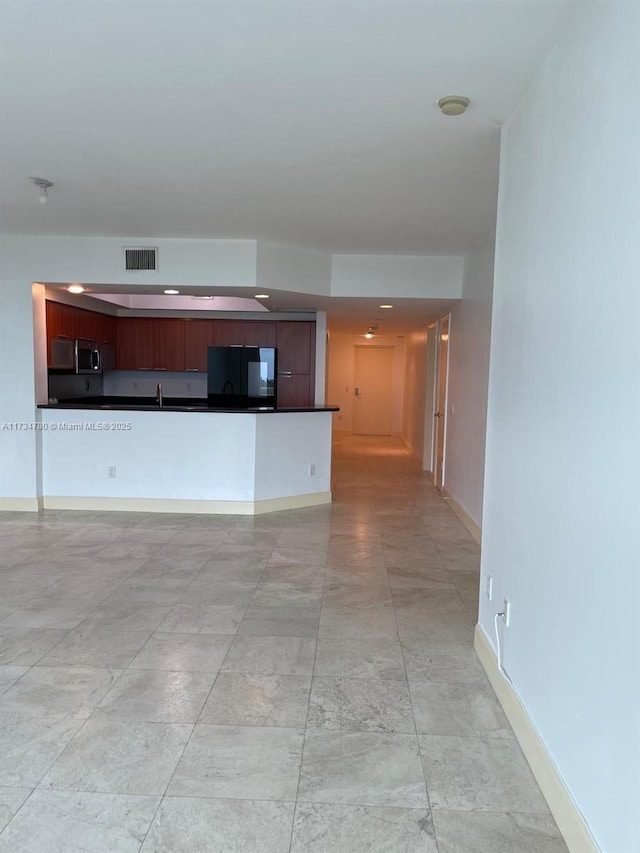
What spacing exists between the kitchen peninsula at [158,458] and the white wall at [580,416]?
11.0ft

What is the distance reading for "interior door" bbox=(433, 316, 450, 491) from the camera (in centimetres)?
635

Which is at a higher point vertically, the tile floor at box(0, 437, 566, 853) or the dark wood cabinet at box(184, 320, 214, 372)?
the dark wood cabinet at box(184, 320, 214, 372)

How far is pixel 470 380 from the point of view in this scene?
4.91m

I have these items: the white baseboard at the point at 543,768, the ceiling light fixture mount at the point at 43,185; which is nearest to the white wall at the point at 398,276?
the ceiling light fixture mount at the point at 43,185

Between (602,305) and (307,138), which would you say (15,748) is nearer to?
(602,305)

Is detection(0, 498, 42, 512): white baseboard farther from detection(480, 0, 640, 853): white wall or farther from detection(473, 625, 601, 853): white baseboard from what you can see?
detection(480, 0, 640, 853): white wall

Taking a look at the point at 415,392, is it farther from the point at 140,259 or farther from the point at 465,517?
the point at 140,259

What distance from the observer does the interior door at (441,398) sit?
635 centimetres

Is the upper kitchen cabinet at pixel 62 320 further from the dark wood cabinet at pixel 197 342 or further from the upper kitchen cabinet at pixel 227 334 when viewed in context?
the upper kitchen cabinet at pixel 227 334

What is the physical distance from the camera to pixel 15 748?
1953 millimetres

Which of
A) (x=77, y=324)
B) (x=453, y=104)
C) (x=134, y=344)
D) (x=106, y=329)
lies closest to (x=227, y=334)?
(x=134, y=344)

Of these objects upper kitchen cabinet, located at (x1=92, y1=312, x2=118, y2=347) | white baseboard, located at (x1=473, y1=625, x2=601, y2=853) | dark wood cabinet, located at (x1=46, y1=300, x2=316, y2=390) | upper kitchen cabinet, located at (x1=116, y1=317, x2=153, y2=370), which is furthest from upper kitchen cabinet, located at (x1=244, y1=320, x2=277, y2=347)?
white baseboard, located at (x1=473, y1=625, x2=601, y2=853)

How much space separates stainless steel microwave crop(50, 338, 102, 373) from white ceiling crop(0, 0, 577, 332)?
211 centimetres

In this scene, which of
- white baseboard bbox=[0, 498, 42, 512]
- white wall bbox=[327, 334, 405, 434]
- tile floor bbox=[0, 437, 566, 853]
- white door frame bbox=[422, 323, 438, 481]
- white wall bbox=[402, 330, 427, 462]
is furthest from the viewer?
white wall bbox=[327, 334, 405, 434]
